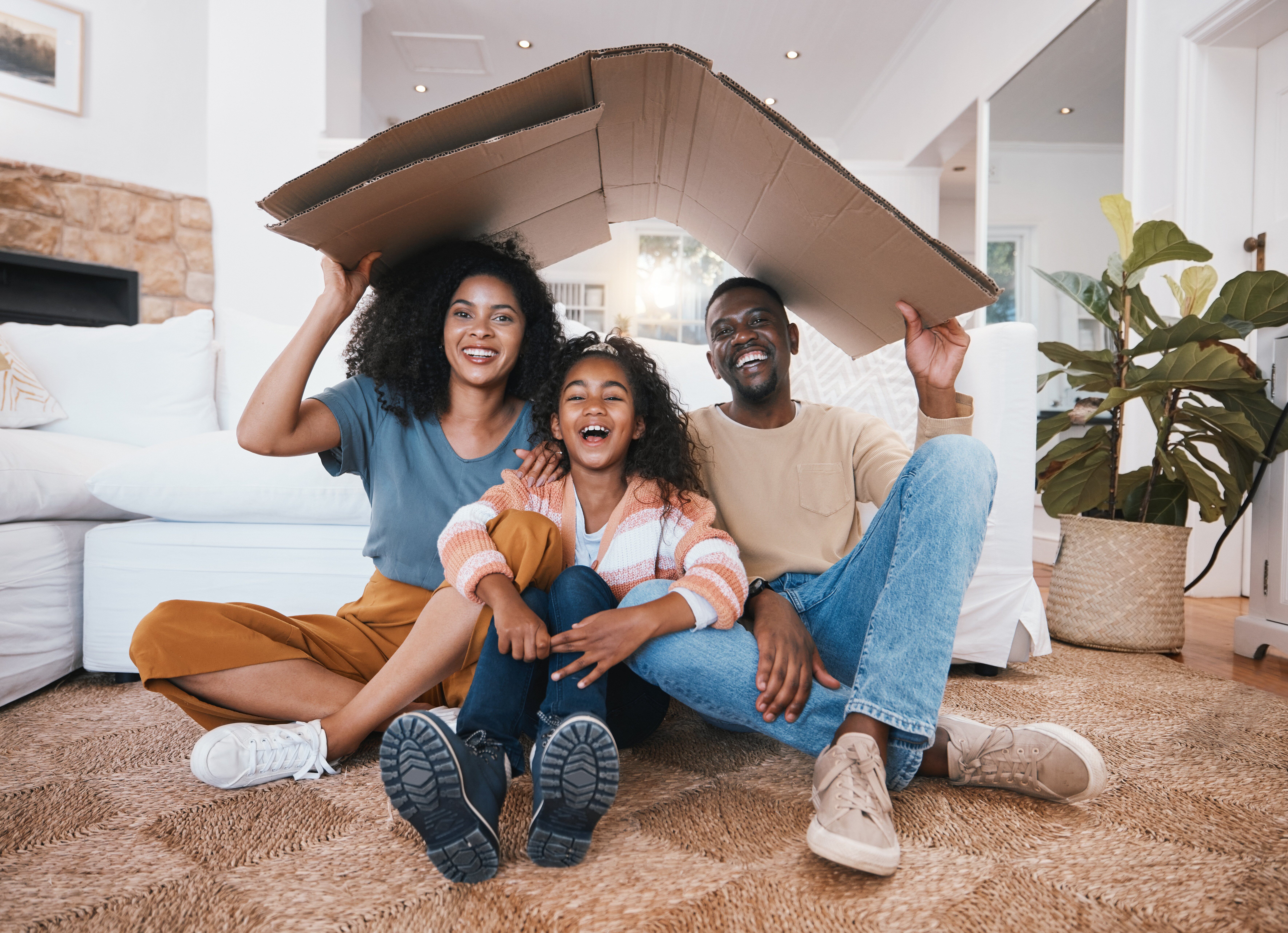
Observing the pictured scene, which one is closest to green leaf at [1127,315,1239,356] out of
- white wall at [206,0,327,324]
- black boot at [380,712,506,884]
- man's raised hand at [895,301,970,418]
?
man's raised hand at [895,301,970,418]

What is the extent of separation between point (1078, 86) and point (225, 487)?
3.53 m

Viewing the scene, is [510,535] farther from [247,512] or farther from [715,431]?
[247,512]

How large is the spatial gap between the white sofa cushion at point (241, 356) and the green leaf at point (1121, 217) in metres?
2.05

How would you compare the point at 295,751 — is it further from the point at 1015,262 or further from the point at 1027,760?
the point at 1015,262

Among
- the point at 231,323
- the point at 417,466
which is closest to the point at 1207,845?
the point at 417,466

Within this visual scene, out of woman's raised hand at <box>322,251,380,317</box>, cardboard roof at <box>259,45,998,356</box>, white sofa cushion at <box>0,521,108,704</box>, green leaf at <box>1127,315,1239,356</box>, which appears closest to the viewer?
cardboard roof at <box>259,45,998,356</box>

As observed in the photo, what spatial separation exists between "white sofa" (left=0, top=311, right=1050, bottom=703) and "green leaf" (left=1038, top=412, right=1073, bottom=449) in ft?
1.23

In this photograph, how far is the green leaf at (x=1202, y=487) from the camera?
1.88 metres

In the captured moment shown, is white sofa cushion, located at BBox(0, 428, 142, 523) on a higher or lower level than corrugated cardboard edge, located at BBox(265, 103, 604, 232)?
lower

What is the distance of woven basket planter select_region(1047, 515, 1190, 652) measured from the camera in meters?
1.87

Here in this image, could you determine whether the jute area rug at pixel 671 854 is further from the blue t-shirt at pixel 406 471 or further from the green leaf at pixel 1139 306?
the green leaf at pixel 1139 306

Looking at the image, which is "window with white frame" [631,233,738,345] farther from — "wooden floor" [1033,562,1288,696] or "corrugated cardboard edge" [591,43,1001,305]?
"corrugated cardboard edge" [591,43,1001,305]

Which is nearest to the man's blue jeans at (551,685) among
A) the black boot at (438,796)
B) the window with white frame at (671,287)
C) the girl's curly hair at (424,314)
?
the black boot at (438,796)

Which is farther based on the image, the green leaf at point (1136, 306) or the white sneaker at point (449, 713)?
the green leaf at point (1136, 306)
